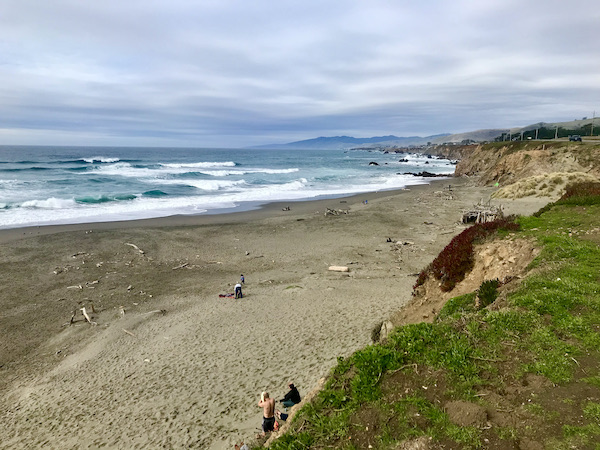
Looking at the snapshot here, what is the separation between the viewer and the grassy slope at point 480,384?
4090mm

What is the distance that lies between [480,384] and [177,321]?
10806 millimetres

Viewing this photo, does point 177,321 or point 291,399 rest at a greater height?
point 291,399

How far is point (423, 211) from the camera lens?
106 feet

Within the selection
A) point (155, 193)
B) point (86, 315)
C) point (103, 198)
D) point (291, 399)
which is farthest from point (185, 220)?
point (291, 399)

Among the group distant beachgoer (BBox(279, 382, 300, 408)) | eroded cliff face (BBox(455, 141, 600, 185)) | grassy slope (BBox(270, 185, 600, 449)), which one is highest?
eroded cliff face (BBox(455, 141, 600, 185))

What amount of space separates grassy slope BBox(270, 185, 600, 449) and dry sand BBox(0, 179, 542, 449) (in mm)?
A: 3790

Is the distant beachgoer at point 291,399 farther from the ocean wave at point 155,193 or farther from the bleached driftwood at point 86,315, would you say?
the ocean wave at point 155,193

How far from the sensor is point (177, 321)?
13.0 meters

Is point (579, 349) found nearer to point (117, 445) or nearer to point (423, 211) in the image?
point (117, 445)

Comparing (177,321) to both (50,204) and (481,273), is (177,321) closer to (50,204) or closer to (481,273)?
(481,273)

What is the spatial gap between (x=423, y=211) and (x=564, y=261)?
25.4 m

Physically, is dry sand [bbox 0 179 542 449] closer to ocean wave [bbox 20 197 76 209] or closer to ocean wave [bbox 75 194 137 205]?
ocean wave [bbox 20 197 76 209]

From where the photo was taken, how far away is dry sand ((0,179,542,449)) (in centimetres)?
838

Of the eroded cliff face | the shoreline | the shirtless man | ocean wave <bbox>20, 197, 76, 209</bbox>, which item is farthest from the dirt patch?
ocean wave <bbox>20, 197, 76, 209</bbox>
